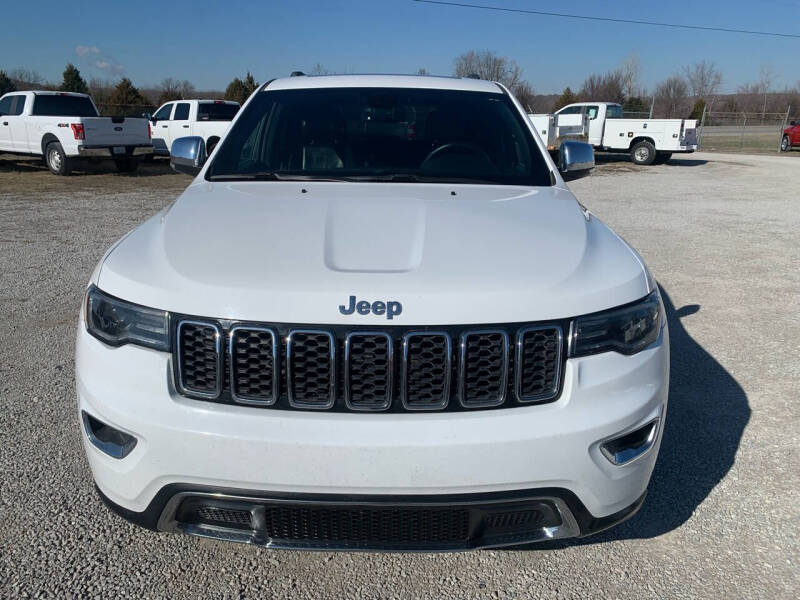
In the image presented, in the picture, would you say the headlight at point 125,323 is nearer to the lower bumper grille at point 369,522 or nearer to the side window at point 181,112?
the lower bumper grille at point 369,522

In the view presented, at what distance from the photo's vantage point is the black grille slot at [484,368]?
1938 mm

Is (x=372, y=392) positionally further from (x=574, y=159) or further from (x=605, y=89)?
(x=605, y=89)

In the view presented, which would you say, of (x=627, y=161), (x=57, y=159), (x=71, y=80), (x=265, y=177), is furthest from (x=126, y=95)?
(x=265, y=177)

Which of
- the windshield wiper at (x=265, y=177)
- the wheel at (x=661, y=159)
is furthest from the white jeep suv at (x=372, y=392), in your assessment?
the wheel at (x=661, y=159)

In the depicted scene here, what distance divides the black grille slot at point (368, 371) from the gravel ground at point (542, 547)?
0.79 meters

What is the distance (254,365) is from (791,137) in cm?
3526

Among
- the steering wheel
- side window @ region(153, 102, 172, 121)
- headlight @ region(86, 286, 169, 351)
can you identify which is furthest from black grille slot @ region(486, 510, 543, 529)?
side window @ region(153, 102, 172, 121)

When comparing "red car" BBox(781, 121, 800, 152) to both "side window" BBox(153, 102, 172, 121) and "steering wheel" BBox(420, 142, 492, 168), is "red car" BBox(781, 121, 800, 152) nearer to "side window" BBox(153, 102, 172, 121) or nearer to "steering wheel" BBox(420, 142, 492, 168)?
"side window" BBox(153, 102, 172, 121)

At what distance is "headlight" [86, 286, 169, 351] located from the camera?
1996mm

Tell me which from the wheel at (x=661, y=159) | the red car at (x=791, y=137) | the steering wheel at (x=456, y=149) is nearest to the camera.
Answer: the steering wheel at (x=456, y=149)

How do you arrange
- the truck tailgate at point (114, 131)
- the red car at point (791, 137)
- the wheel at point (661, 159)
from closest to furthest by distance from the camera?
the truck tailgate at point (114, 131) < the wheel at point (661, 159) < the red car at point (791, 137)

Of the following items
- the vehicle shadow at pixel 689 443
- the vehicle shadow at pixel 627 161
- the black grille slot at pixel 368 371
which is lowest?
the vehicle shadow at pixel 627 161

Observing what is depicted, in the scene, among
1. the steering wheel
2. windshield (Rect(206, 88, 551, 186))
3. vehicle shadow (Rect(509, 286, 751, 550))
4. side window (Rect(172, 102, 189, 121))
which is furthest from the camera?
side window (Rect(172, 102, 189, 121))

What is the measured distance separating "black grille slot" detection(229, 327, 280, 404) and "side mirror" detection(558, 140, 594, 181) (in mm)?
2509
